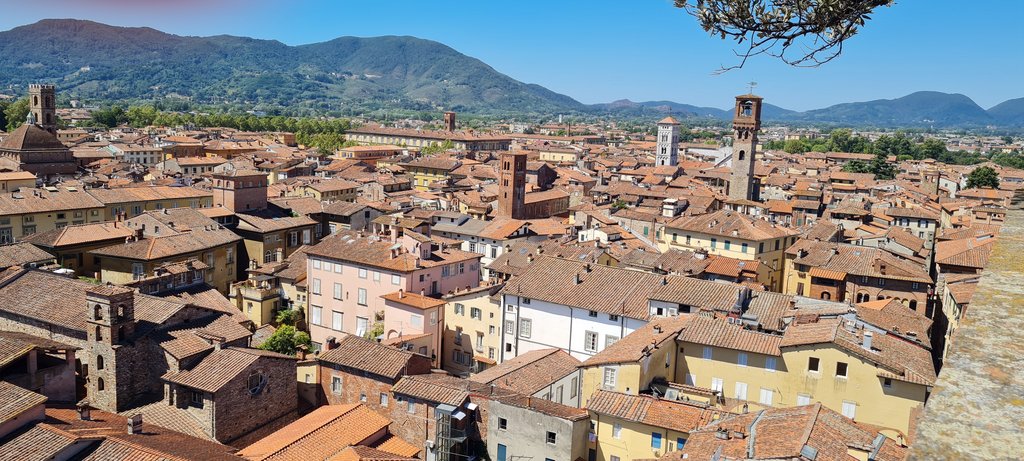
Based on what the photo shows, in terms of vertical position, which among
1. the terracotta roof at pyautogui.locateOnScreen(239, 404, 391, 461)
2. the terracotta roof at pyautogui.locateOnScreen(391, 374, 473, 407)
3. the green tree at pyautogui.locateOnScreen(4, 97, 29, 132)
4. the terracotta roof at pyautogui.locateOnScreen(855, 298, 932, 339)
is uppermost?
the green tree at pyautogui.locateOnScreen(4, 97, 29, 132)

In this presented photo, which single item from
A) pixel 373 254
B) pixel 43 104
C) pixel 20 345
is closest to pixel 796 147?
pixel 43 104

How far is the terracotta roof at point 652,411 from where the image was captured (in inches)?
970

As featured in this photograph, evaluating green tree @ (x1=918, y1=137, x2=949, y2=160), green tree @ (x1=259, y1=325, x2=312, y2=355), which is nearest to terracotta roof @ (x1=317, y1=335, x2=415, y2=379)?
green tree @ (x1=259, y1=325, x2=312, y2=355)

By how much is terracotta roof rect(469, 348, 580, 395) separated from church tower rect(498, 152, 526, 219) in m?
40.4

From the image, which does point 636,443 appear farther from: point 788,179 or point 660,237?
point 788,179

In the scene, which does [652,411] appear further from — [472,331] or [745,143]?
[745,143]

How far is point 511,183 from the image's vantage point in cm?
7325

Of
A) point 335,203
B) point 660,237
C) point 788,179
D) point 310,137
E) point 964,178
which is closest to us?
point 660,237

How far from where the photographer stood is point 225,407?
1166 inches

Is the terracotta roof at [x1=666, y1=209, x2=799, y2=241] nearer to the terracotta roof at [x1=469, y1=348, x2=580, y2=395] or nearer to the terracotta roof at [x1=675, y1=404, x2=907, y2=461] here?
the terracotta roof at [x1=469, y1=348, x2=580, y2=395]

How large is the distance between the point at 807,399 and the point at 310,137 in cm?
15424

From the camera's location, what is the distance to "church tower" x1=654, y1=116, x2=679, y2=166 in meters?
140

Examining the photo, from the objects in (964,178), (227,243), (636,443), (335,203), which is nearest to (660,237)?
(335,203)

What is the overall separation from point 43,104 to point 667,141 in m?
101
